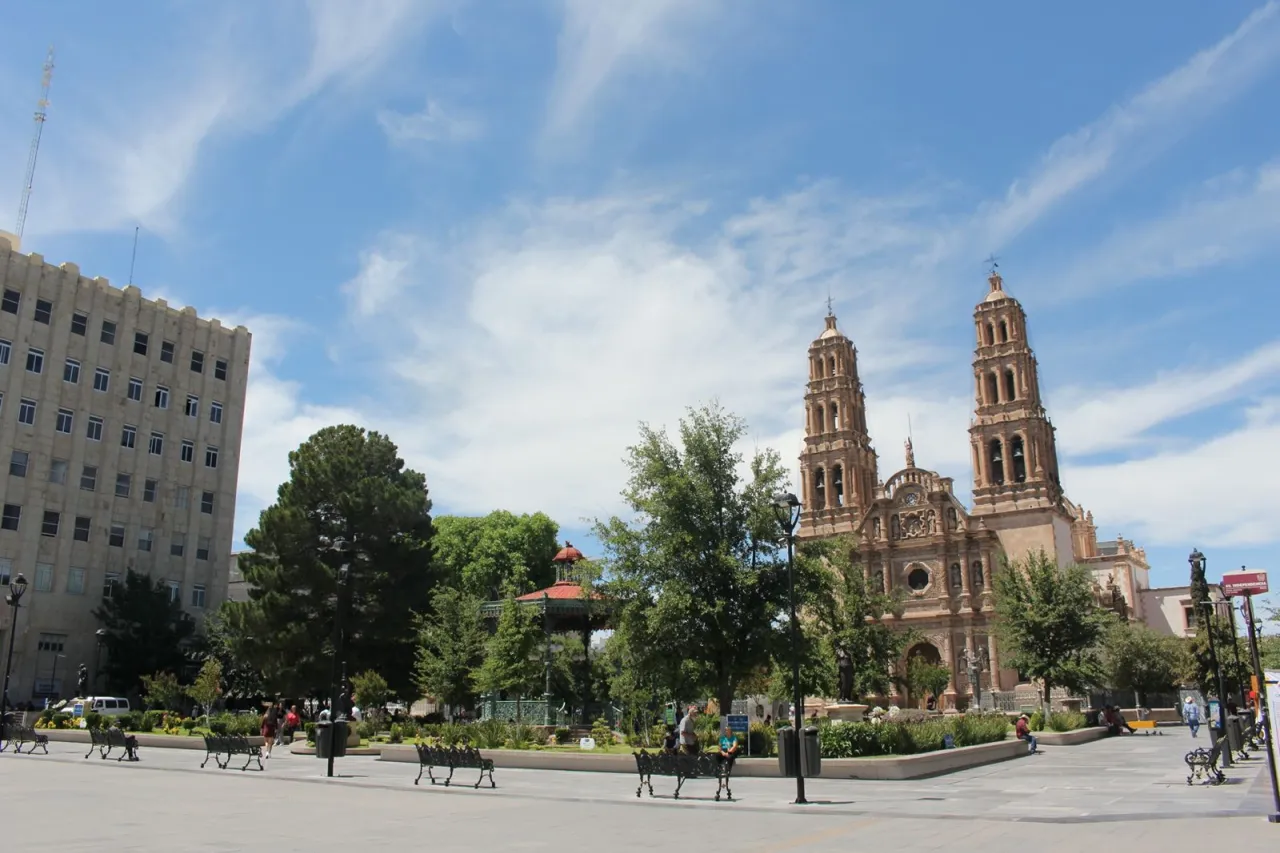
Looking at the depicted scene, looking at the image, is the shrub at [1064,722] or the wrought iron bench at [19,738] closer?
the wrought iron bench at [19,738]

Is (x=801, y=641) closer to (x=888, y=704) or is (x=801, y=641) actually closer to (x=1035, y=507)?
(x=888, y=704)

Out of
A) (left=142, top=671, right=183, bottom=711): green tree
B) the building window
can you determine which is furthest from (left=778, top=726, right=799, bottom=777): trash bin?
the building window

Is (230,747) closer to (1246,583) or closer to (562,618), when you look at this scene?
(562,618)

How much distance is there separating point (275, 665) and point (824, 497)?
5185cm

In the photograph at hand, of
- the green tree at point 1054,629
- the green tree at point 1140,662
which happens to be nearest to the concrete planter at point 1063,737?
the green tree at point 1054,629

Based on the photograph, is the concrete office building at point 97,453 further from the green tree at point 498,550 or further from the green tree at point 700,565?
the green tree at point 700,565

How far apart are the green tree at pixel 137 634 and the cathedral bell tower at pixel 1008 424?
57016 millimetres

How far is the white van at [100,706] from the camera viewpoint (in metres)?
38.3

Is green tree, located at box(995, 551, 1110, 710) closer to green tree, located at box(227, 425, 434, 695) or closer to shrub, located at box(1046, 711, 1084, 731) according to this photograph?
shrub, located at box(1046, 711, 1084, 731)

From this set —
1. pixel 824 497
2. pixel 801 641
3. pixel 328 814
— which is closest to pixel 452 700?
pixel 801 641

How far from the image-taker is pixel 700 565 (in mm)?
29188

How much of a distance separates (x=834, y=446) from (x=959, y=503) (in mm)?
12485

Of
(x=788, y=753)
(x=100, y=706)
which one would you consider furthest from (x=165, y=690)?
(x=788, y=753)

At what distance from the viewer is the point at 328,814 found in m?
13.8
